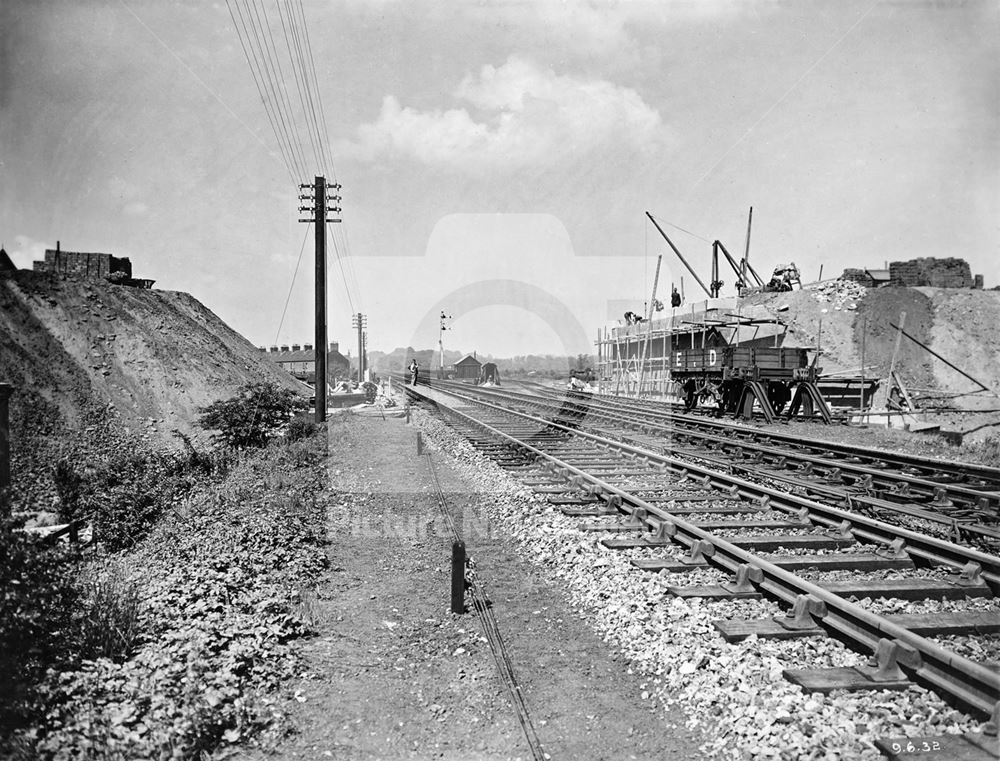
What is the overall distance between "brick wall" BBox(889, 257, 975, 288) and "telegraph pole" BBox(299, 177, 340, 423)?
40.1m

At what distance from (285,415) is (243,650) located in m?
16.5

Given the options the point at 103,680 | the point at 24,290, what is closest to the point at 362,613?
the point at 103,680

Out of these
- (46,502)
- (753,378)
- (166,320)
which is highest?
(166,320)

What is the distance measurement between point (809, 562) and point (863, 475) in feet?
16.3

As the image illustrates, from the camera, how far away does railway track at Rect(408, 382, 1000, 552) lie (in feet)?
24.6

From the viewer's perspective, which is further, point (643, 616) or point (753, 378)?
point (753, 378)

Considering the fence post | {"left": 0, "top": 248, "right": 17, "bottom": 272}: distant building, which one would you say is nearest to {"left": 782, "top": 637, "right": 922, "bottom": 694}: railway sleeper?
the fence post

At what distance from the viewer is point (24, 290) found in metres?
24.6

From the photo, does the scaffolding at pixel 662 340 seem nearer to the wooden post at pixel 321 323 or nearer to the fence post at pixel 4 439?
the wooden post at pixel 321 323

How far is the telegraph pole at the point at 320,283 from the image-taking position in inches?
818

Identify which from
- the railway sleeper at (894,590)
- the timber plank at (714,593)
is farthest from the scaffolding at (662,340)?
the timber plank at (714,593)

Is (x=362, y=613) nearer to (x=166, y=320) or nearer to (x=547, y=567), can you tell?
(x=547, y=567)

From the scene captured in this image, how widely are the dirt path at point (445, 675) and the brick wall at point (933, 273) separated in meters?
46.5

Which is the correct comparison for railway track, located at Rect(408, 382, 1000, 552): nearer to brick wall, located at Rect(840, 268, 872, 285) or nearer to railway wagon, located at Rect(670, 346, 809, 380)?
railway wagon, located at Rect(670, 346, 809, 380)
